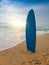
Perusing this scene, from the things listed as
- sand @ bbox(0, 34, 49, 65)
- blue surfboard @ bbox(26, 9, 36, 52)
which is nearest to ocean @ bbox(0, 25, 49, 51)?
sand @ bbox(0, 34, 49, 65)

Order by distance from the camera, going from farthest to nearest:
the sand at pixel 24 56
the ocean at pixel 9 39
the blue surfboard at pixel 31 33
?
1. the ocean at pixel 9 39
2. the blue surfboard at pixel 31 33
3. the sand at pixel 24 56

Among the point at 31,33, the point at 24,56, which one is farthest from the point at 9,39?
the point at 24,56

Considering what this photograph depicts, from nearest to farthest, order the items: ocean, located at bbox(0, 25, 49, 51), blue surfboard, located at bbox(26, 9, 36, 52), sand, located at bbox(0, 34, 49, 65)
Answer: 1. sand, located at bbox(0, 34, 49, 65)
2. blue surfboard, located at bbox(26, 9, 36, 52)
3. ocean, located at bbox(0, 25, 49, 51)

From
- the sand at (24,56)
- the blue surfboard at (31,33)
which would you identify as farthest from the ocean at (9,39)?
the blue surfboard at (31,33)

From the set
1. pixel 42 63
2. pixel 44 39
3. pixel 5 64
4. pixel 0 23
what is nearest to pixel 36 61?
pixel 42 63

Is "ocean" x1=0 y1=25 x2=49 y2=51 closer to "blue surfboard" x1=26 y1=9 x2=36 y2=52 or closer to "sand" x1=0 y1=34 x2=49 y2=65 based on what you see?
"sand" x1=0 y1=34 x2=49 y2=65

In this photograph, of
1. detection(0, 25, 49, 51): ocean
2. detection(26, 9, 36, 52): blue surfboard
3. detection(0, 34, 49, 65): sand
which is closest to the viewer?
detection(0, 34, 49, 65): sand

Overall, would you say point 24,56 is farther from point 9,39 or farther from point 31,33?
point 9,39

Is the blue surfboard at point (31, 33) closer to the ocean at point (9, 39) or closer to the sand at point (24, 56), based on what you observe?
the sand at point (24, 56)

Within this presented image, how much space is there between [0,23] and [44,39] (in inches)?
135

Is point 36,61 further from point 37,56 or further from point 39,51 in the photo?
point 39,51

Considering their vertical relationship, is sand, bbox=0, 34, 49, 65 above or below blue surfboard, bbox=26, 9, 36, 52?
below

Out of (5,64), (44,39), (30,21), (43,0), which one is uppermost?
(43,0)

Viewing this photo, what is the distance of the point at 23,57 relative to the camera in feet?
15.3
